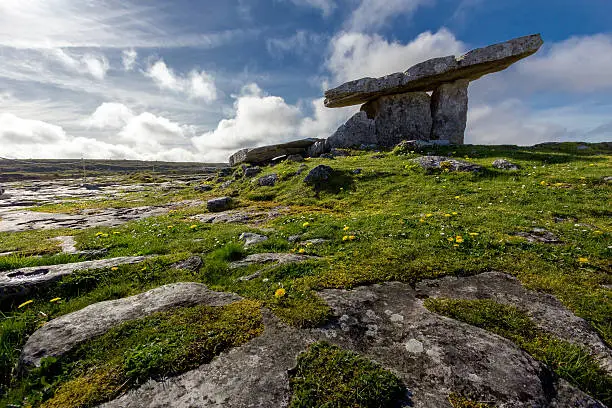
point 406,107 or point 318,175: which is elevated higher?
point 406,107

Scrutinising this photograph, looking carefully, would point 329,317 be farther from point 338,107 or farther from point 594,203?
point 338,107

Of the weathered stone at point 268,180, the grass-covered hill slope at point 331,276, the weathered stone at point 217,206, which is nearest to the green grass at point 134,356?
the grass-covered hill slope at point 331,276

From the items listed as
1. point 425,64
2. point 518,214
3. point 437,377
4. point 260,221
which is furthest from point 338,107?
point 437,377

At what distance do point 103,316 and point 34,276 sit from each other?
167 inches

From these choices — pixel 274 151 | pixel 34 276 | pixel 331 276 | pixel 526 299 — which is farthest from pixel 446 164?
pixel 274 151

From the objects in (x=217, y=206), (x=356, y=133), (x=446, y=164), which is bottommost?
(x=217, y=206)

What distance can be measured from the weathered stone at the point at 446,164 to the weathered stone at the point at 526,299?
659 inches

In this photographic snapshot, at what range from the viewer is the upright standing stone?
40250 millimetres

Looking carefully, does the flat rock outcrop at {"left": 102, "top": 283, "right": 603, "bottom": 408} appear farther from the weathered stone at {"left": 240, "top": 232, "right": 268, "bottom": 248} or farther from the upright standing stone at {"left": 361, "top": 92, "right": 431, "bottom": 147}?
the upright standing stone at {"left": 361, "top": 92, "right": 431, "bottom": 147}

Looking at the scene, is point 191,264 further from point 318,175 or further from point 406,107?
point 406,107

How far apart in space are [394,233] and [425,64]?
32305mm

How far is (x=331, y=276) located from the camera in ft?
28.0

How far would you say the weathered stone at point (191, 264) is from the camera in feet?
33.4

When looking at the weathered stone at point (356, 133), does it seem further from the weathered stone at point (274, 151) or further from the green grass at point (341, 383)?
the green grass at point (341, 383)
